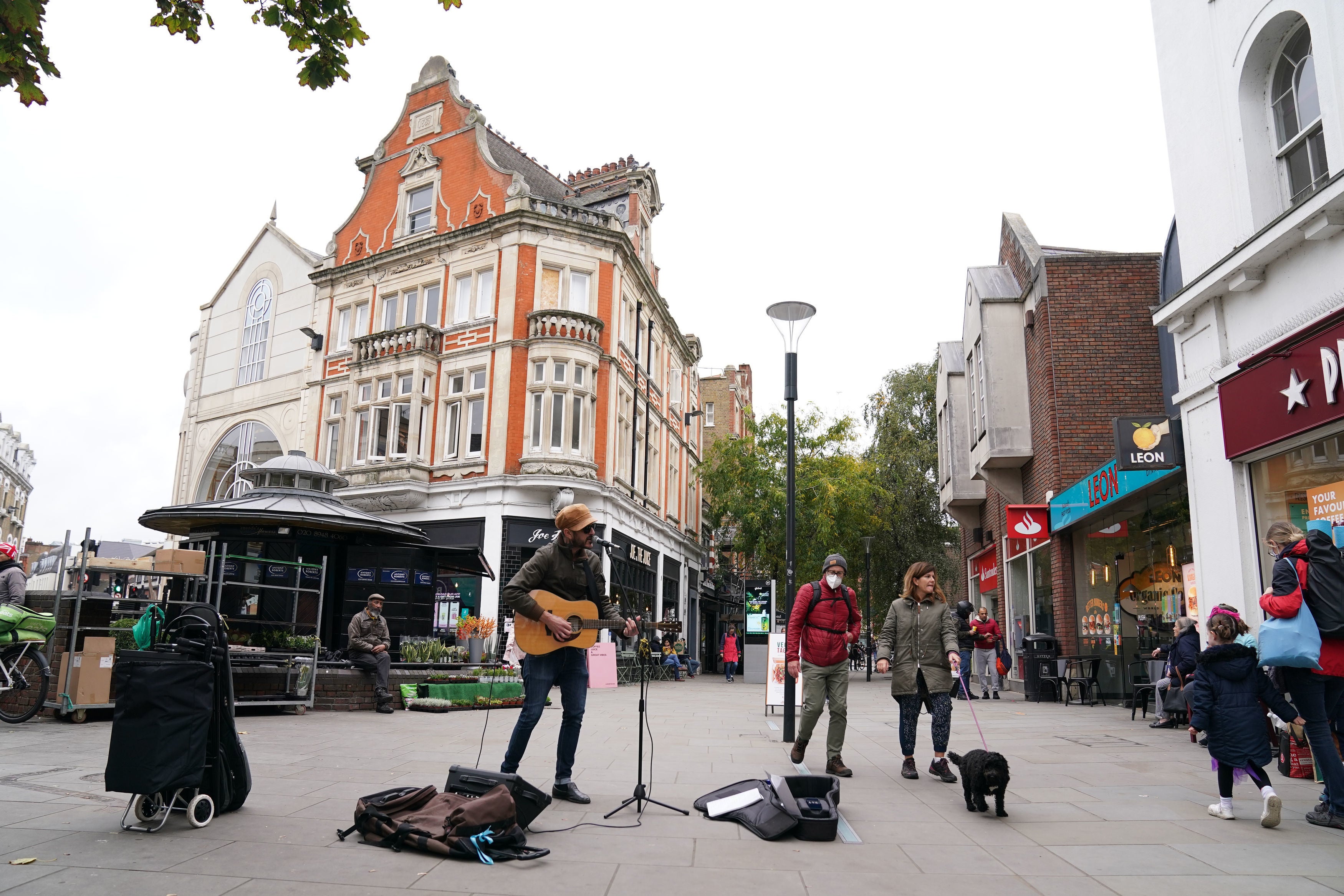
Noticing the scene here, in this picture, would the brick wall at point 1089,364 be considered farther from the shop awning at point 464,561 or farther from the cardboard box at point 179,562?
the cardboard box at point 179,562

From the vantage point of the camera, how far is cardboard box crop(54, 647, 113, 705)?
976 cm

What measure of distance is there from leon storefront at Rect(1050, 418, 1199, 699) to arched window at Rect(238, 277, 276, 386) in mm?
27793

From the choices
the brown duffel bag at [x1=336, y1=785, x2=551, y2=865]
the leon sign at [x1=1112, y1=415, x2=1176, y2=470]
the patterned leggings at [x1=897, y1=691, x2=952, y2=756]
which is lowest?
the brown duffel bag at [x1=336, y1=785, x2=551, y2=865]

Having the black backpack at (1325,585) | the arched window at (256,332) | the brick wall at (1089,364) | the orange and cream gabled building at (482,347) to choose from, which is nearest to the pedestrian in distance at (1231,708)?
the black backpack at (1325,585)

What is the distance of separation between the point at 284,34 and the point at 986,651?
16414mm

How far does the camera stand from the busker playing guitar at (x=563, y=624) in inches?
224

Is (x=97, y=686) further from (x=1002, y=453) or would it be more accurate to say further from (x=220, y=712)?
(x=1002, y=453)

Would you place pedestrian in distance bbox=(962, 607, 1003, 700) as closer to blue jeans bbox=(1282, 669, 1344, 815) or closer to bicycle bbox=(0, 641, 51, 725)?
blue jeans bbox=(1282, 669, 1344, 815)

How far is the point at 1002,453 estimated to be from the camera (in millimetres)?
18188

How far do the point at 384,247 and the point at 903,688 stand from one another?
25339 millimetres

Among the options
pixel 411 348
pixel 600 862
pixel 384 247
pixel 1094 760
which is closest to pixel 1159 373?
pixel 1094 760

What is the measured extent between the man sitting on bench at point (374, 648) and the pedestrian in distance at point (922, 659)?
8.12 metres

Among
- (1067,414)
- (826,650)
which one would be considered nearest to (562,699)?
(826,650)

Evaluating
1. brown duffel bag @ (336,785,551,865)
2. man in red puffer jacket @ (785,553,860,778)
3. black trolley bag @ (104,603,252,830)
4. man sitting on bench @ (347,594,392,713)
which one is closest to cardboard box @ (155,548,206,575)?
man sitting on bench @ (347,594,392,713)
